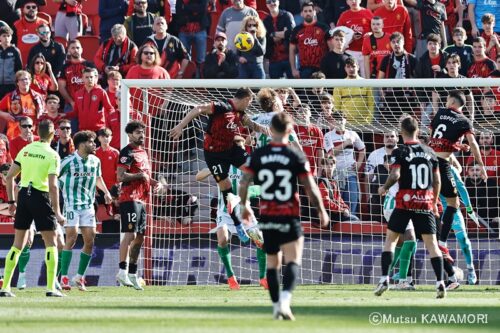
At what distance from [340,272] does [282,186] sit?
25.7 ft

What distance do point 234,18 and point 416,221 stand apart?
378 inches

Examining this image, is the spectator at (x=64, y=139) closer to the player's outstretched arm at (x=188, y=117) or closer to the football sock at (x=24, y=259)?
the football sock at (x=24, y=259)

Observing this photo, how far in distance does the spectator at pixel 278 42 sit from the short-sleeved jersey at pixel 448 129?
642 centimetres

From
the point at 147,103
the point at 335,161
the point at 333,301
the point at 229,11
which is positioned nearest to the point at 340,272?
the point at 335,161

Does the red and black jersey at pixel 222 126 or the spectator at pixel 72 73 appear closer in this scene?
the red and black jersey at pixel 222 126

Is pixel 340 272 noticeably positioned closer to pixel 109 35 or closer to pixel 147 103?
pixel 147 103

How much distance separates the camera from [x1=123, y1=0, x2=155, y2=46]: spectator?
23078 millimetres

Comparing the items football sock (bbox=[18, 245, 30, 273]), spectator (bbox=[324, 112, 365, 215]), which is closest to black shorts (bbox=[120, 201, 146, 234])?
football sock (bbox=[18, 245, 30, 273])

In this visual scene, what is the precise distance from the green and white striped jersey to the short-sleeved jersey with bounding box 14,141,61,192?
2.50 meters

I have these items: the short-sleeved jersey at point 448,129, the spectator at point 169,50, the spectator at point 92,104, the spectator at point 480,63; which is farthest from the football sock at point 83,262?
the spectator at point 480,63

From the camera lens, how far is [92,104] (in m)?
21.1

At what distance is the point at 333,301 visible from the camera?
13.5 m

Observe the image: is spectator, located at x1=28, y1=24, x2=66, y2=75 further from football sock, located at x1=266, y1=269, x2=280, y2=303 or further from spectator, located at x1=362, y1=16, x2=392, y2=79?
football sock, located at x1=266, y1=269, x2=280, y2=303

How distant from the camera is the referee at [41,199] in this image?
48.0 ft
